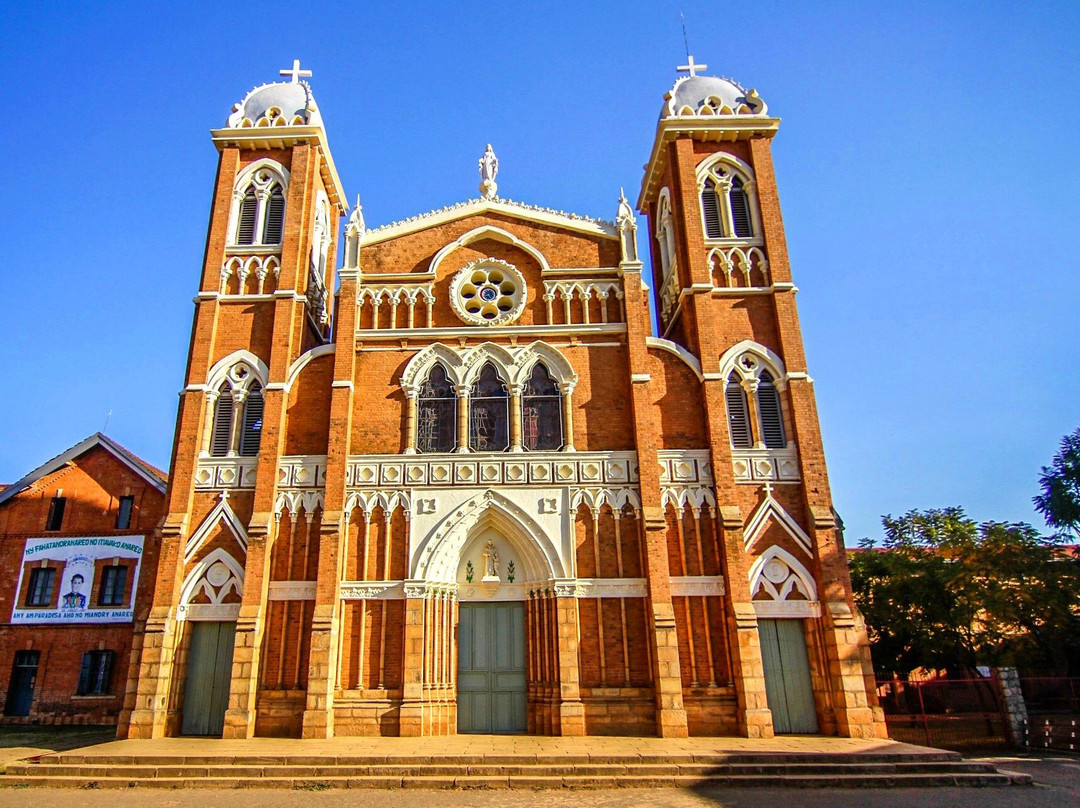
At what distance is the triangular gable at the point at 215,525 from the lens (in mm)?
18516

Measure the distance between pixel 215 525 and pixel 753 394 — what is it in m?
14.0

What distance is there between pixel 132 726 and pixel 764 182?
2128 cm

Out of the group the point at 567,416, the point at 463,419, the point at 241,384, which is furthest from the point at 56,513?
the point at 567,416

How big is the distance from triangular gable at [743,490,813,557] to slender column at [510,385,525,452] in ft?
19.5

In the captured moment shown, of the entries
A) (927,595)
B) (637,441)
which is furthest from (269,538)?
(927,595)

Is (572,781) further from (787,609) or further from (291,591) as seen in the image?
(291,591)

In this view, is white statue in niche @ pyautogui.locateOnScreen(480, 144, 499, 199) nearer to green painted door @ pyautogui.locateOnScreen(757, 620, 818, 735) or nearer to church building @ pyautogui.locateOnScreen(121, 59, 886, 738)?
church building @ pyautogui.locateOnScreen(121, 59, 886, 738)

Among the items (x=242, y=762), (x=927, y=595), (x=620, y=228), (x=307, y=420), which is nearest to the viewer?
(x=242, y=762)

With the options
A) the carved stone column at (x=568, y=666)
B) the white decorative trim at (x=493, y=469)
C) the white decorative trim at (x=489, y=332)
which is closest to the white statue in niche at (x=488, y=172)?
the white decorative trim at (x=489, y=332)

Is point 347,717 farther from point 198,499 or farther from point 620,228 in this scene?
point 620,228

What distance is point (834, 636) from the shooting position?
17.3 meters

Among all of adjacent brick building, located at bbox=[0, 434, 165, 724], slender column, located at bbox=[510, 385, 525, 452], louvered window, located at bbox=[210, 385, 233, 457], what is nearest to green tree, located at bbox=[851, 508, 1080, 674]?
slender column, located at bbox=[510, 385, 525, 452]

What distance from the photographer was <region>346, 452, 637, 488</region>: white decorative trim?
19.0 m

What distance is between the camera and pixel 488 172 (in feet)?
75.5
